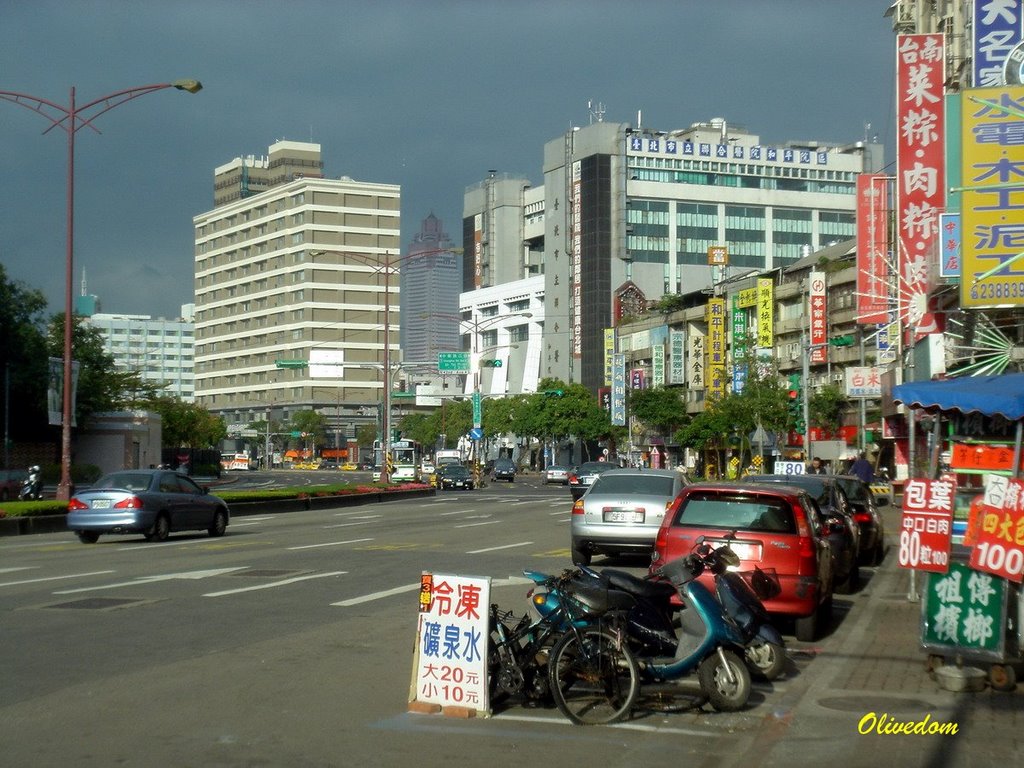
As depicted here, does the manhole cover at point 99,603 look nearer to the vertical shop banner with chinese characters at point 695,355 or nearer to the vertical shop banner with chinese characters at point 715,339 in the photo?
the vertical shop banner with chinese characters at point 715,339

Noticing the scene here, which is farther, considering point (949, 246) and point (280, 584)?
point (949, 246)

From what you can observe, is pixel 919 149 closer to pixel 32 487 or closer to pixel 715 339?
pixel 32 487

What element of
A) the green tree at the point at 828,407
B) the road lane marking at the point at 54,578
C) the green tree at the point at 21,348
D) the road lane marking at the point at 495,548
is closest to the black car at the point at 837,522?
the road lane marking at the point at 495,548

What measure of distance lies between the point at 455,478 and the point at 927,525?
59216 millimetres

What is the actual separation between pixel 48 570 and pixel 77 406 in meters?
47.2

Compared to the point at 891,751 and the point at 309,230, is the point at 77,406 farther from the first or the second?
the point at 309,230

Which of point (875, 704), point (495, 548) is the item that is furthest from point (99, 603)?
point (495, 548)

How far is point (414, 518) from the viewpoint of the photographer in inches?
1412

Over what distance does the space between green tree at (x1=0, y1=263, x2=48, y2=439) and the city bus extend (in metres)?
20.6

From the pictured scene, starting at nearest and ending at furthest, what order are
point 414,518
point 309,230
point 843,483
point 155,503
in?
point 843,483, point 155,503, point 414,518, point 309,230

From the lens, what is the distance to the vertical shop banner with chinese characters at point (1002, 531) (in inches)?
372

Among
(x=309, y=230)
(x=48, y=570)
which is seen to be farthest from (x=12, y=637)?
(x=309, y=230)

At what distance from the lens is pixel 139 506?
2511 centimetres

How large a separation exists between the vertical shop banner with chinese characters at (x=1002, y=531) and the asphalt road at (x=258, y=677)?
1.84m
